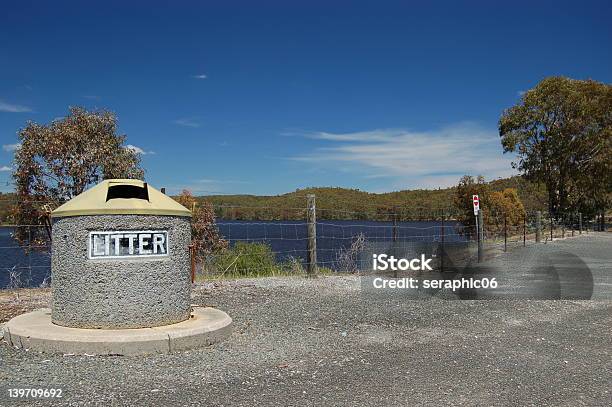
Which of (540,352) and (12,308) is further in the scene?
(12,308)

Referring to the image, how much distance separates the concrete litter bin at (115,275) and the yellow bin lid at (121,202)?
12 mm

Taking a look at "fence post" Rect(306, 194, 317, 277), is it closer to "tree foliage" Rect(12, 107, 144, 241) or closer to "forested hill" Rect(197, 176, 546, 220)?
"forested hill" Rect(197, 176, 546, 220)

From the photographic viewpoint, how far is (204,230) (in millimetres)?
18250

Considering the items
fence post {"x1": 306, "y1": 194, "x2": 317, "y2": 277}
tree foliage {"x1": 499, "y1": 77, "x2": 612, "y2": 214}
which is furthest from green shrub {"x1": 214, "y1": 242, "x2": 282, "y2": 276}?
tree foliage {"x1": 499, "y1": 77, "x2": 612, "y2": 214}

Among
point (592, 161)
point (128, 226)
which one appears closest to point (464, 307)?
point (128, 226)

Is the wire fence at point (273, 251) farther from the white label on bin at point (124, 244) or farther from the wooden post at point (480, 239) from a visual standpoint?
the white label on bin at point (124, 244)

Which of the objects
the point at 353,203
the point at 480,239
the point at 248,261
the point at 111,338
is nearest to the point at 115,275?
the point at 111,338

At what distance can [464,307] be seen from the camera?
9.42 m

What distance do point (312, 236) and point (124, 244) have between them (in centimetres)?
672

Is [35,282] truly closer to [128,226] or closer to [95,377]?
[128,226]

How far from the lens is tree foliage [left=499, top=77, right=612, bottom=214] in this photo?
3859 centimetres

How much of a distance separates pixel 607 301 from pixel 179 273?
749 cm

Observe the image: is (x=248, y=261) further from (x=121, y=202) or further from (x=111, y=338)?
(x=111, y=338)

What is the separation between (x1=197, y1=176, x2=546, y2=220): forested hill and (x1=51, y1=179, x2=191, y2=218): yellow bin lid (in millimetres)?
6105
